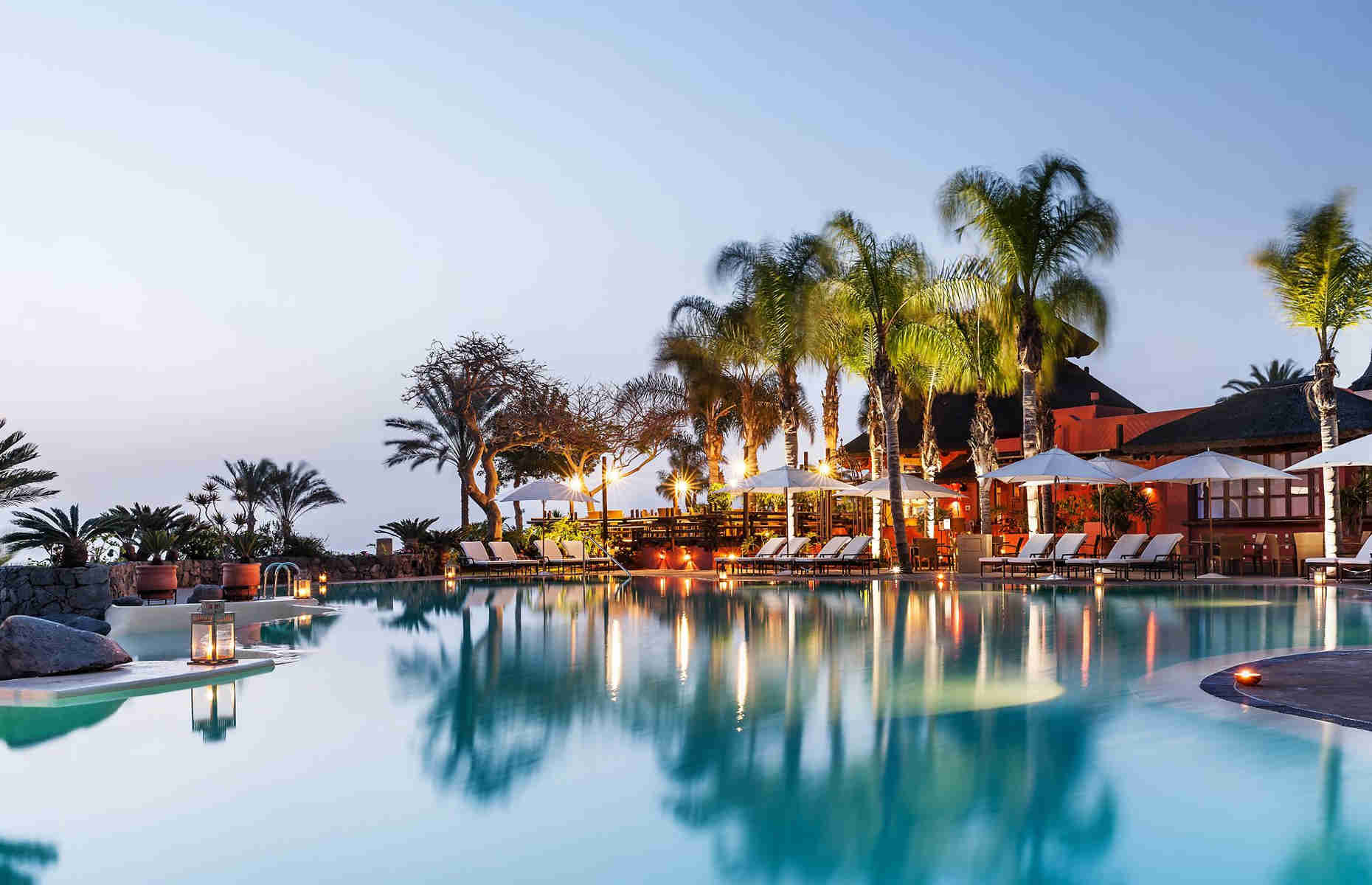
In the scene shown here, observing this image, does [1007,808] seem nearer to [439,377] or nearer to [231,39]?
[231,39]

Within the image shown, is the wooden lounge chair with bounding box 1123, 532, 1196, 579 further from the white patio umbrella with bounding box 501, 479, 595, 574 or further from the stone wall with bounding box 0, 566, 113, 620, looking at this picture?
the stone wall with bounding box 0, 566, 113, 620

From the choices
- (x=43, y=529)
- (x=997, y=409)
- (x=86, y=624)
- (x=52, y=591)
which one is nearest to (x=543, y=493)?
(x=43, y=529)

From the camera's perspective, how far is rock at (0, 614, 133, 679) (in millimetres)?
8172

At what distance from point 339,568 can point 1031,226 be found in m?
16.0

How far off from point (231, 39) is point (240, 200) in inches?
277

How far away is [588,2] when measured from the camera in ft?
57.3

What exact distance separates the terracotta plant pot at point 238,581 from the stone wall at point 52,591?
2.22 meters

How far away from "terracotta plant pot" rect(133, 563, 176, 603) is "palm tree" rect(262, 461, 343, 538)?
23.0m

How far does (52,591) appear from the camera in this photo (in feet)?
42.4

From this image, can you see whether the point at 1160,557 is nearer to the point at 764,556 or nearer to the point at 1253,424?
the point at 1253,424

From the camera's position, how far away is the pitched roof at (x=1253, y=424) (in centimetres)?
2320

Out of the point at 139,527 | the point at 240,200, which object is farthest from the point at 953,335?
the point at 139,527

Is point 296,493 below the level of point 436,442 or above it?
below

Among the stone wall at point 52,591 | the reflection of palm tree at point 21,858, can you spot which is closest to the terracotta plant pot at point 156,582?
the stone wall at point 52,591
